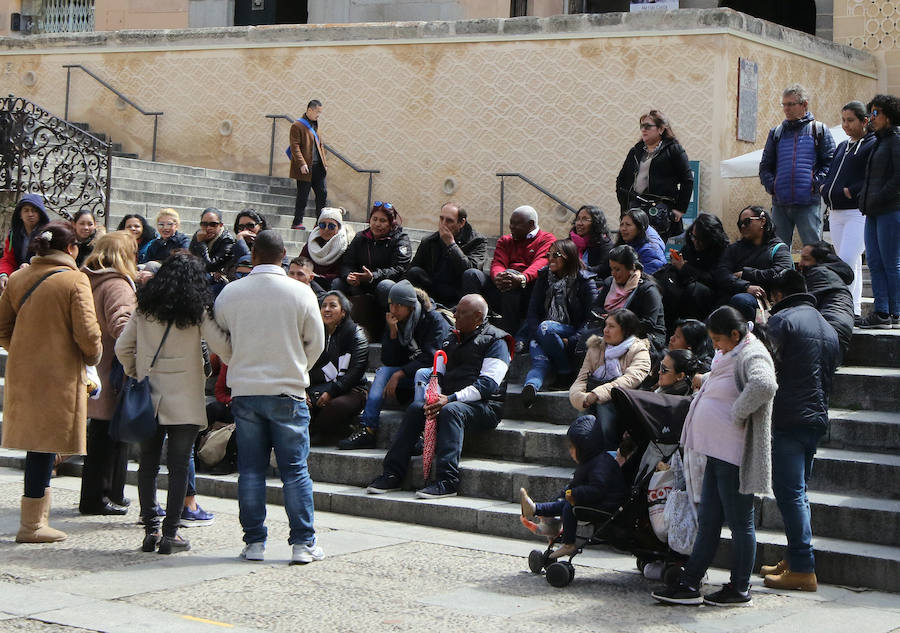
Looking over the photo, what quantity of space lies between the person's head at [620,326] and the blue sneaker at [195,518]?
312 centimetres

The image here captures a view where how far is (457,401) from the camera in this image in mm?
9414

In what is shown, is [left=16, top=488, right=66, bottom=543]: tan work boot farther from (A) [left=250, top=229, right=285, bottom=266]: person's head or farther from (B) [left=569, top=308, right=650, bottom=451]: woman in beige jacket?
(B) [left=569, top=308, right=650, bottom=451]: woman in beige jacket

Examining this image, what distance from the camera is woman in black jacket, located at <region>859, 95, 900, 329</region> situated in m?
10.1

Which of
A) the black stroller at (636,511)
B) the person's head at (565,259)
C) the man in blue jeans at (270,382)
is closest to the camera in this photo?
the black stroller at (636,511)

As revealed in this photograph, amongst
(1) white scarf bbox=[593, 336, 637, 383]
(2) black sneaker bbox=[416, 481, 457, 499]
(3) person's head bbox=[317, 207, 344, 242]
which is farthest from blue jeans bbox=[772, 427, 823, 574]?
(3) person's head bbox=[317, 207, 344, 242]

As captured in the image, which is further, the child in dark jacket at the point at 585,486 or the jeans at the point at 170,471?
the jeans at the point at 170,471

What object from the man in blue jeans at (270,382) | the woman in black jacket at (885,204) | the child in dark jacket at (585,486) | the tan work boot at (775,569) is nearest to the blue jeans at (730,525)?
the tan work boot at (775,569)

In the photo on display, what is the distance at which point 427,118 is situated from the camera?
17.9 meters

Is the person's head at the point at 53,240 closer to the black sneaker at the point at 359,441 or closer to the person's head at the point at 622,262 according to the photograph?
the black sneaker at the point at 359,441

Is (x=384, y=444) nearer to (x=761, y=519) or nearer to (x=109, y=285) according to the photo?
(x=109, y=285)

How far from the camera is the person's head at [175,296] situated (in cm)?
784

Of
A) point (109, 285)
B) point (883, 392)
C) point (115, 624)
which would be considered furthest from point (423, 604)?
point (883, 392)

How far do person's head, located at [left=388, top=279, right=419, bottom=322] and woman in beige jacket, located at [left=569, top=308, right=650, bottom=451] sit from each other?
1.62 metres

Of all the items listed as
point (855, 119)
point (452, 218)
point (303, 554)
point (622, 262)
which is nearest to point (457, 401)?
point (622, 262)
